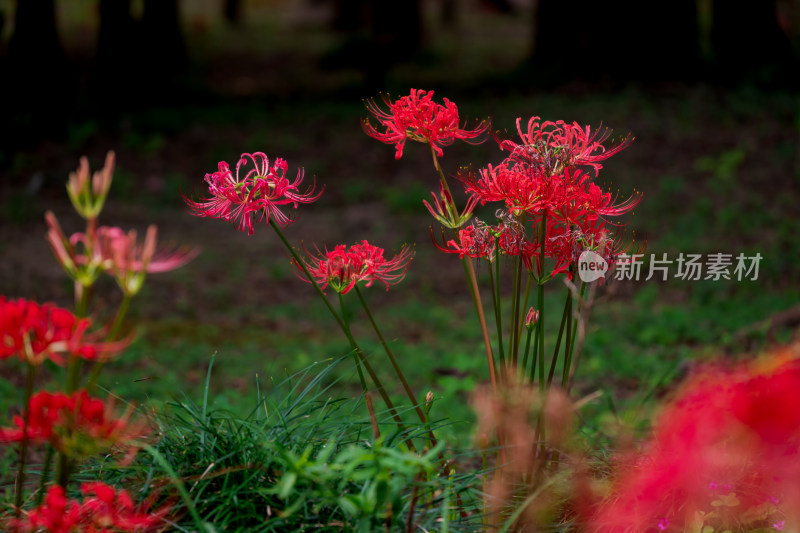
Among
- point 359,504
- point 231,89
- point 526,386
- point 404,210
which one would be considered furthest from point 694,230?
point 231,89

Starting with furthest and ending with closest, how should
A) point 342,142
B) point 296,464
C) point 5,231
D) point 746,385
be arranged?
point 342,142, point 5,231, point 746,385, point 296,464

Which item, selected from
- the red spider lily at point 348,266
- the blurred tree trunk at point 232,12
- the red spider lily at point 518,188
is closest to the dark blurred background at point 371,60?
the blurred tree trunk at point 232,12

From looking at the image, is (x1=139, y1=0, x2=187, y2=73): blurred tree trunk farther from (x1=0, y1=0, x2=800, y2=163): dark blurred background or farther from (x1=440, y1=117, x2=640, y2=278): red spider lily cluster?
(x1=440, y1=117, x2=640, y2=278): red spider lily cluster

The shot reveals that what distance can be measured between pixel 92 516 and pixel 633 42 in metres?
12.3

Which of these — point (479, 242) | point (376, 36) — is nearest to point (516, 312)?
point (479, 242)

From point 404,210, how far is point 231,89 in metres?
6.60

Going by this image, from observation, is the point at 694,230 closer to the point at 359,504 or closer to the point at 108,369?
the point at 108,369

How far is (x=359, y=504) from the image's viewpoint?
1.76 meters

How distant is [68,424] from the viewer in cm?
158

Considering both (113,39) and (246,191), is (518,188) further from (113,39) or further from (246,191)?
(113,39)

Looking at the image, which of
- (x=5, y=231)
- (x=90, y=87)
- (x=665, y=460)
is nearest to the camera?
(x=665, y=460)

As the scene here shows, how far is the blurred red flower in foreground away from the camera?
184 centimetres

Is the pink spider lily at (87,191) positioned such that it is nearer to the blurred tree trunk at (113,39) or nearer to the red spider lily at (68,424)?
the red spider lily at (68,424)

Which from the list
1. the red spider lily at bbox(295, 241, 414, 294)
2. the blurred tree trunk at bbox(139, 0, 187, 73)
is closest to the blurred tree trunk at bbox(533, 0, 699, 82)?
the blurred tree trunk at bbox(139, 0, 187, 73)
